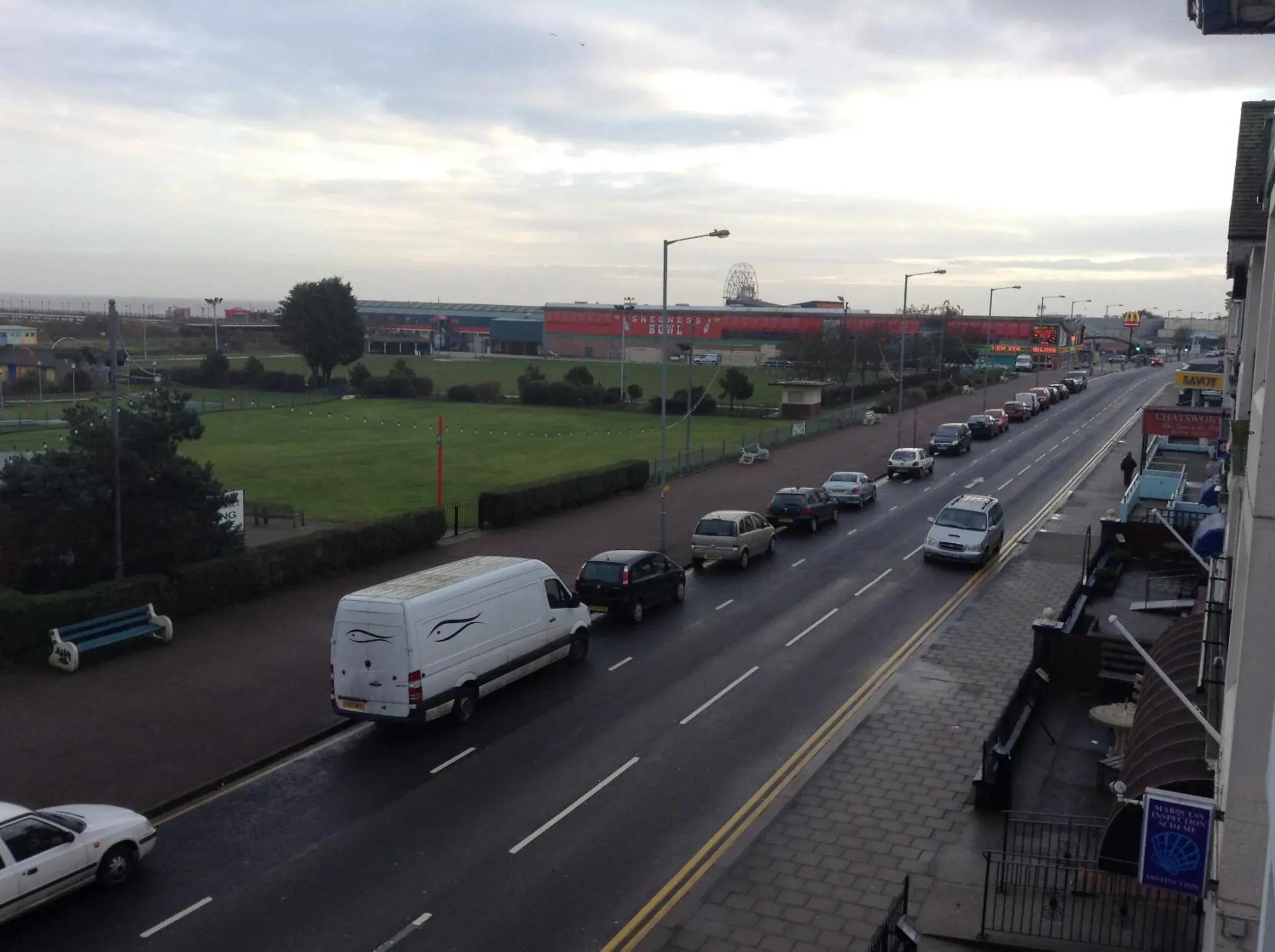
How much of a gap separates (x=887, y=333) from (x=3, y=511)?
9393 cm

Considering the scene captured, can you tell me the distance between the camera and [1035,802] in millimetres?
14891

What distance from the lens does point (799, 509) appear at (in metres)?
34.6

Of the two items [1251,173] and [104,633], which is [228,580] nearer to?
[104,633]

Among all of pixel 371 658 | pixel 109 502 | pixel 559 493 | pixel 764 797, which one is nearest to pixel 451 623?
pixel 371 658

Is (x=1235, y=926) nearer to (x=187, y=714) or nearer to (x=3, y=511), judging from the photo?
(x=187, y=714)

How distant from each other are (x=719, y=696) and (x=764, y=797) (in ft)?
13.7

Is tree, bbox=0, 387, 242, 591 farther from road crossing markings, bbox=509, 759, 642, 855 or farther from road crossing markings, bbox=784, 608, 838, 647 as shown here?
→ road crossing markings, bbox=784, 608, 838, 647

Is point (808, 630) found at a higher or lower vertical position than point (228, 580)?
lower

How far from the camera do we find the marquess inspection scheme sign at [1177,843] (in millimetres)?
9312

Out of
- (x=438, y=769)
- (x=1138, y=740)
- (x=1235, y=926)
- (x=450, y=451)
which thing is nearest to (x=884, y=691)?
(x=1138, y=740)

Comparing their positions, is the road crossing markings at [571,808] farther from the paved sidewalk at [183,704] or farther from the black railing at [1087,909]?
the black railing at [1087,909]

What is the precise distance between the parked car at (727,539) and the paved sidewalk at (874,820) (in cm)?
729

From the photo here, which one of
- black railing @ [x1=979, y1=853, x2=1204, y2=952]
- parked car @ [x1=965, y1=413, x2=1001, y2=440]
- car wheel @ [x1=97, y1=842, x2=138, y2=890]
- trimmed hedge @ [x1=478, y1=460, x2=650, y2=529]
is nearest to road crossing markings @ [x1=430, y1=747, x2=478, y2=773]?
car wheel @ [x1=97, y1=842, x2=138, y2=890]

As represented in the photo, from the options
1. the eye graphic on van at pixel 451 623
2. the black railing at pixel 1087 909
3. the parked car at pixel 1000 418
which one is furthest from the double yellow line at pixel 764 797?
the parked car at pixel 1000 418
